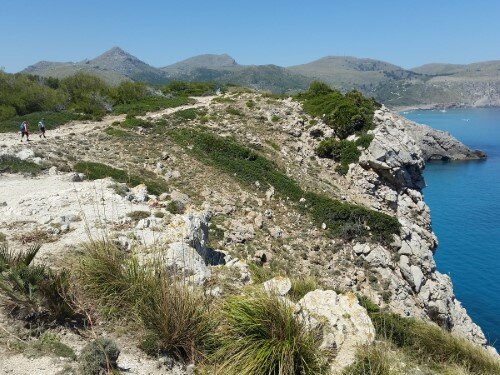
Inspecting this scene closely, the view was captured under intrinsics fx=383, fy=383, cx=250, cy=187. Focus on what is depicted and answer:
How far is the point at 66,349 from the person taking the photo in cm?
595

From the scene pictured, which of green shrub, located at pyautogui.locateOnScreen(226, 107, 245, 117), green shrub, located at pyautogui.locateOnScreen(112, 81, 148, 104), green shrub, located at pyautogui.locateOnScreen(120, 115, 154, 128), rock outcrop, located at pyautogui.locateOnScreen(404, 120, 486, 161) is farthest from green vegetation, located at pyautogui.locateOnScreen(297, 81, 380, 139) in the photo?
rock outcrop, located at pyautogui.locateOnScreen(404, 120, 486, 161)

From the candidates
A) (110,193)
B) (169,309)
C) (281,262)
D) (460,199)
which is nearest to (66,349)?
(169,309)

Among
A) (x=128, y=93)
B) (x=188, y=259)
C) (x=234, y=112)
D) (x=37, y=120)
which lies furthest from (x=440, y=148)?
(x=188, y=259)

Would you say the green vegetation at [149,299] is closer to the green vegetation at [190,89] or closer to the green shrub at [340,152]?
the green shrub at [340,152]

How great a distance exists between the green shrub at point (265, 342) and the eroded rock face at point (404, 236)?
15310mm

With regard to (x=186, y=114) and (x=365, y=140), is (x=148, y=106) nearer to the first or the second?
(x=186, y=114)

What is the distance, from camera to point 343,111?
35406 mm

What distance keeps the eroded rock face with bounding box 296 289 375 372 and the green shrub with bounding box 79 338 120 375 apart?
2.96 meters

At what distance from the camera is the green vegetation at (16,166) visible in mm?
20984

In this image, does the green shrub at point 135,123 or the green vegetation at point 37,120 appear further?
the green shrub at point 135,123

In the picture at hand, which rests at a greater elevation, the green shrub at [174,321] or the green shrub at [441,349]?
the green shrub at [174,321]

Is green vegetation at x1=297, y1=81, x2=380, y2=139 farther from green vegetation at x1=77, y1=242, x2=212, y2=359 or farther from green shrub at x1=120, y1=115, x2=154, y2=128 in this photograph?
green vegetation at x1=77, y1=242, x2=212, y2=359

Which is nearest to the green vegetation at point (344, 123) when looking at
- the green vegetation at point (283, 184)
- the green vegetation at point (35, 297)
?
the green vegetation at point (283, 184)

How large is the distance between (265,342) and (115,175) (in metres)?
17.9
